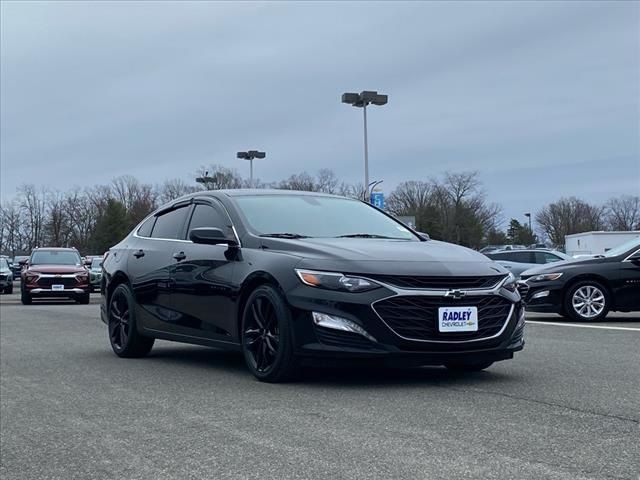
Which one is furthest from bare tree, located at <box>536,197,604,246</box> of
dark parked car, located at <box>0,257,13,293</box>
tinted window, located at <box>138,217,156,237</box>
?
tinted window, located at <box>138,217,156,237</box>

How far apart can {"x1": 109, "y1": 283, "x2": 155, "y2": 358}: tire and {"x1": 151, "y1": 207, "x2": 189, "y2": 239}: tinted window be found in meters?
0.67

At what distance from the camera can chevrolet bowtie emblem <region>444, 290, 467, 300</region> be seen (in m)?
6.05

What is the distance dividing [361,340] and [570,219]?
360ft

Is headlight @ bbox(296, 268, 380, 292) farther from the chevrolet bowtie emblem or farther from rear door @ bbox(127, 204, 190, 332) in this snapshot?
rear door @ bbox(127, 204, 190, 332)

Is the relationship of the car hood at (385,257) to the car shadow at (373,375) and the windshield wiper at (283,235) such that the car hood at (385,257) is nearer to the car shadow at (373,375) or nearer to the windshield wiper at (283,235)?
the windshield wiper at (283,235)

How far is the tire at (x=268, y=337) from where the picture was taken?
20.4 feet

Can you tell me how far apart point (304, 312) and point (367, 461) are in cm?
208

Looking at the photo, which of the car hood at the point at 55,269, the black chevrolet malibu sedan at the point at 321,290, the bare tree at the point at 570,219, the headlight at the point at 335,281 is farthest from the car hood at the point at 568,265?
the bare tree at the point at 570,219

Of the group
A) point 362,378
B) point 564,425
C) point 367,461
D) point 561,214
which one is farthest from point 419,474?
point 561,214

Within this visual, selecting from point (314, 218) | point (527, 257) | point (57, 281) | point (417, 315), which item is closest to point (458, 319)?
point (417, 315)

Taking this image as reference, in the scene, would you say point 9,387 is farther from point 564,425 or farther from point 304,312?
point 564,425

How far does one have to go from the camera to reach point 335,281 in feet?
19.9

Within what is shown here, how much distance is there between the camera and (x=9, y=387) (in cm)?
702

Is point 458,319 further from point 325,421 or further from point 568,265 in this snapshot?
point 568,265
